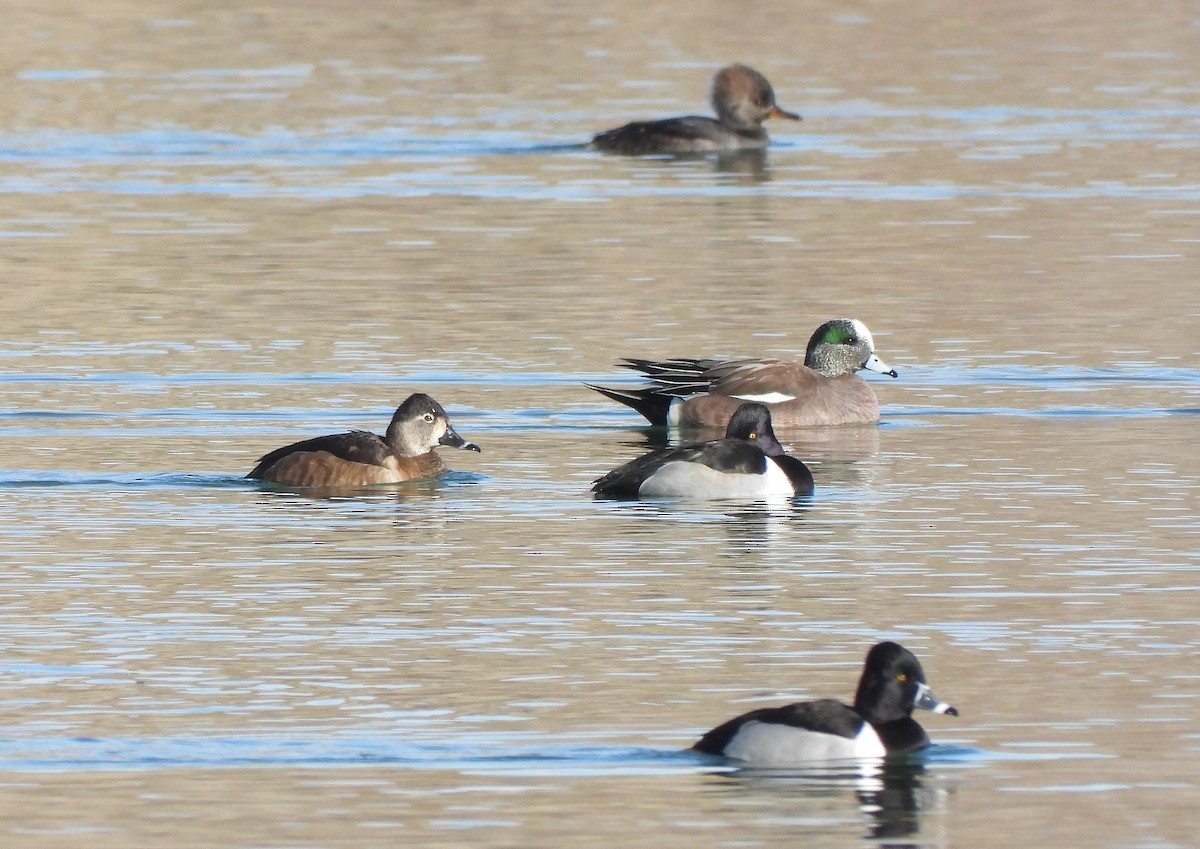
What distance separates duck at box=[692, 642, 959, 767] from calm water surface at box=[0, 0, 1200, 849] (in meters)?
0.10

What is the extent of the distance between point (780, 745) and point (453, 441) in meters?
6.73

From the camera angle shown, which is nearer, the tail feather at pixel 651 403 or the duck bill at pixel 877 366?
the tail feather at pixel 651 403

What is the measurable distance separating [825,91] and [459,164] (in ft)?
29.7

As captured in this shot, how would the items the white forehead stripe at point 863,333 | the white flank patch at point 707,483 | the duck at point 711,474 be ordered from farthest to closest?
the white forehead stripe at point 863,333 < the white flank patch at point 707,483 < the duck at point 711,474

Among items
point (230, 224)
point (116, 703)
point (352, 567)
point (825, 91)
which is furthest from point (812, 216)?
point (116, 703)

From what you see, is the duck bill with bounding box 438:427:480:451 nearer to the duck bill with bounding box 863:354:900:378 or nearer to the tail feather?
the tail feather

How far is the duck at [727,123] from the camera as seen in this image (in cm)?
3394

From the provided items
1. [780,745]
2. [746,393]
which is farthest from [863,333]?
[780,745]

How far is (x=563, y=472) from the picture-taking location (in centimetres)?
1656

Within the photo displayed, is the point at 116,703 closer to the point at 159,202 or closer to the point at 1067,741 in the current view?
the point at 1067,741

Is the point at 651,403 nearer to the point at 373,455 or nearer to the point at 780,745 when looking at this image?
the point at 373,455

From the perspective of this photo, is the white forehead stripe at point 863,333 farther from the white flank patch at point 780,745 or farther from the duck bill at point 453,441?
the white flank patch at point 780,745

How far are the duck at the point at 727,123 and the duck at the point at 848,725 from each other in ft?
78.0

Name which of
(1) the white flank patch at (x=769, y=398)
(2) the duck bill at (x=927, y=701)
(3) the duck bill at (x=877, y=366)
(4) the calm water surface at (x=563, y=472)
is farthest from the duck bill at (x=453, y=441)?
(2) the duck bill at (x=927, y=701)
